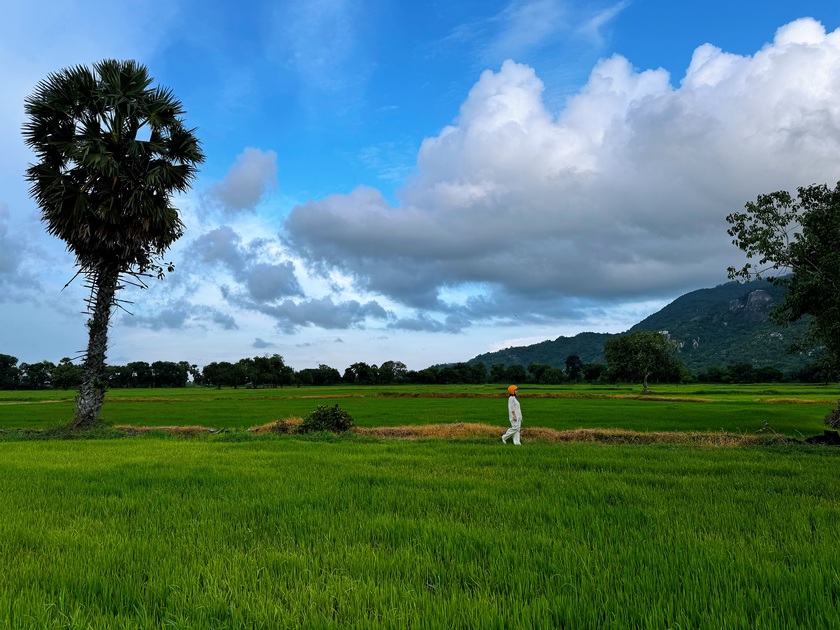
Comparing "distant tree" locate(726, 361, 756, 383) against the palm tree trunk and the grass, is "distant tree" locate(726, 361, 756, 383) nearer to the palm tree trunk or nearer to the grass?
Result: the grass

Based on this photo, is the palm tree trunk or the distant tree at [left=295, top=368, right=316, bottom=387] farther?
the distant tree at [left=295, top=368, right=316, bottom=387]

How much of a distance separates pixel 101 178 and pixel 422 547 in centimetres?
2455

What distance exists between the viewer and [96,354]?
76.2ft

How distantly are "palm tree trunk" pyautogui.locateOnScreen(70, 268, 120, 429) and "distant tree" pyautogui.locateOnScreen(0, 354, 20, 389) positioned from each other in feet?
482

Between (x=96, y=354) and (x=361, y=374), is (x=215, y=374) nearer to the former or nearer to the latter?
(x=361, y=374)

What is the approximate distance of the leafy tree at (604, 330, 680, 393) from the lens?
86.6m

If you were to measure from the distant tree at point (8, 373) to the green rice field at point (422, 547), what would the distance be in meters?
161

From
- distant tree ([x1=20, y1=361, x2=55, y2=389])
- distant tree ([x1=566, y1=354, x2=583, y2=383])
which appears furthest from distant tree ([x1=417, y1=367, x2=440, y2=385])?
distant tree ([x1=20, y1=361, x2=55, y2=389])

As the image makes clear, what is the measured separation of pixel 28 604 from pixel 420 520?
13.1 feet

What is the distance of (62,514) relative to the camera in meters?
7.23

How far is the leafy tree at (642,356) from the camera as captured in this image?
86562mm

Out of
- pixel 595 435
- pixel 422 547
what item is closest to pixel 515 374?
pixel 595 435

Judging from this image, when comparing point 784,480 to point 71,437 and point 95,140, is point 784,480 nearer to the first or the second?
point 71,437

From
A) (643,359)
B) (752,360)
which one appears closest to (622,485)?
(643,359)
